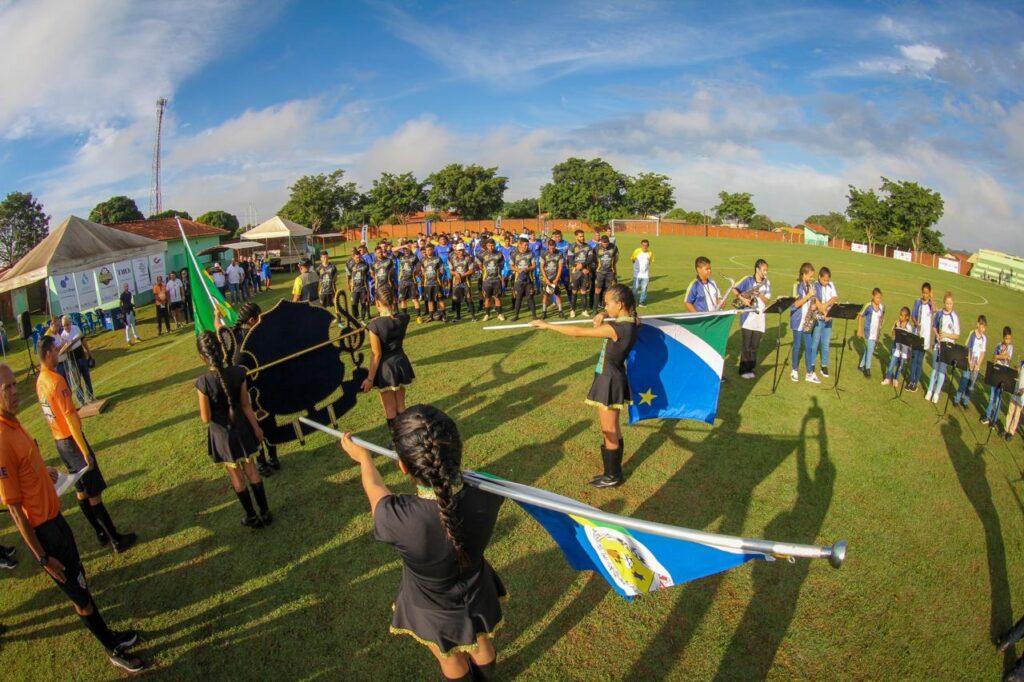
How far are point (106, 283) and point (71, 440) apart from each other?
16.6 meters

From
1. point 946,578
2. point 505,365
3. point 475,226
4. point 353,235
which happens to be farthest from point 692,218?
point 946,578

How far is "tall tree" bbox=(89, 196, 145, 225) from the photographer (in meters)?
61.3

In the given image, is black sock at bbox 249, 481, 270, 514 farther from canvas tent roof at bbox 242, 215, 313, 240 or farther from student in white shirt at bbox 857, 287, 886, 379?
canvas tent roof at bbox 242, 215, 313, 240

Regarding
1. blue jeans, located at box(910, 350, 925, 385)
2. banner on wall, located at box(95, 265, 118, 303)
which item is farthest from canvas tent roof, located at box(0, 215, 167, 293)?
blue jeans, located at box(910, 350, 925, 385)

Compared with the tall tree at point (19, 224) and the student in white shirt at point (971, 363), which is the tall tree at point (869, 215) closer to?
the student in white shirt at point (971, 363)

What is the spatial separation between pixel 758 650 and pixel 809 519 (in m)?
2.03

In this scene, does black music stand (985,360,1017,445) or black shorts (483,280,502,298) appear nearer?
black music stand (985,360,1017,445)

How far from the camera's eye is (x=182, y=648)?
4195mm

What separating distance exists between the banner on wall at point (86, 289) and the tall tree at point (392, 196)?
2093 inches

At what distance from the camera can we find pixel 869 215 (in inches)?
2299

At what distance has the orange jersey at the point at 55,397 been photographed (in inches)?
187

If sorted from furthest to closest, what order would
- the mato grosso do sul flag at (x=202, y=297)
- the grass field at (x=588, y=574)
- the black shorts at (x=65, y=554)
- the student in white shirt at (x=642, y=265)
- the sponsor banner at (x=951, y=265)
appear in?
the sponsor banner at (x=951, y=265) < the student in white shirt at (x=642, y=265) < the mato grosso do sul flag at (x=202, y=297) < the grass field at (x=588, y=574) < the black shorts at (x=65, y=554)

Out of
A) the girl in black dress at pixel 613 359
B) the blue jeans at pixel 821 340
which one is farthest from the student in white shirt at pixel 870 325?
the girl in black dress at pixel 613 359

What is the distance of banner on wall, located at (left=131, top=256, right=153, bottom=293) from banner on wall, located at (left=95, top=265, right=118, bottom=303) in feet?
4.56
